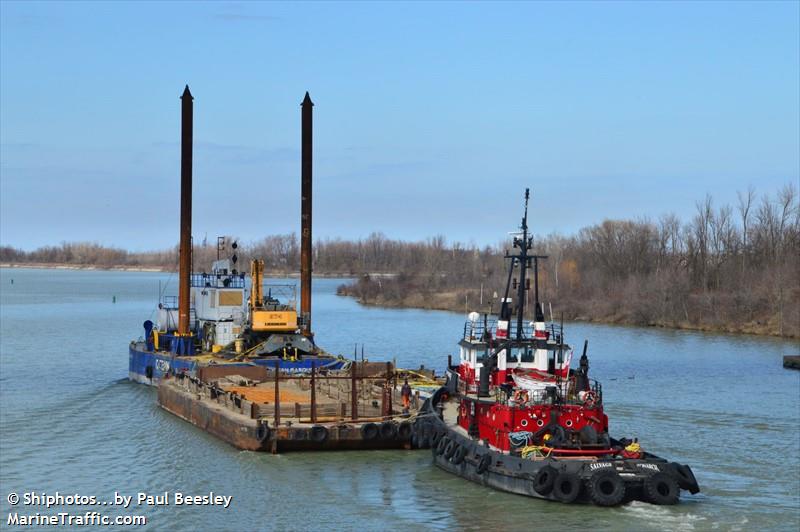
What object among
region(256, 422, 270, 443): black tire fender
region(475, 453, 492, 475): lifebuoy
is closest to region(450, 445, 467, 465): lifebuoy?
region(475, 453, 492, 475): lifebuoy

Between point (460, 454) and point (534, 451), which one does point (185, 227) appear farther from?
point (534, 451)

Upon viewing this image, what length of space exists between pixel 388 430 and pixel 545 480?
709 cm

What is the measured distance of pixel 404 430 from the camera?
29.9 meters

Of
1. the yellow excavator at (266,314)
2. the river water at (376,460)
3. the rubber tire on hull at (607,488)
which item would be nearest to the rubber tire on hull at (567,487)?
the rubber tire on hull at (607,488)

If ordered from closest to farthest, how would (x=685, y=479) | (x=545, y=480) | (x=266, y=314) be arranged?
(x=545, y=480), (x=685, y=479), (x=266, y=314)

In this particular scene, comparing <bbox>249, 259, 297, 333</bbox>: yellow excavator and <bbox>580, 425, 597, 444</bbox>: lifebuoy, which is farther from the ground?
<bbox>249, 259, 297, 333</bbox>: yellow excavator

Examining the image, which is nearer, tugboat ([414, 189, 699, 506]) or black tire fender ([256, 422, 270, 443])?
tugboat ([414, 189, 699, 506])

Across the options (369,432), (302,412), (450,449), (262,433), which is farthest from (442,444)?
(302,412)

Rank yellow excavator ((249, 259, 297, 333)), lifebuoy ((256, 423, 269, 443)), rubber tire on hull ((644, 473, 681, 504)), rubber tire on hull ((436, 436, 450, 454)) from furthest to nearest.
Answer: yellow excavator ((249, 259, 297, 333)) < lifebuoy ((256, 423, 269, 443)) < rubber tire on hull ((436, 436, 450, 454)) < rubber tire on hull ((644, 473, 681, 504))

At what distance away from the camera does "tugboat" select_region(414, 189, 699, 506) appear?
23.3 m

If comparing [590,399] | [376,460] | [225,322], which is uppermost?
[225,322]

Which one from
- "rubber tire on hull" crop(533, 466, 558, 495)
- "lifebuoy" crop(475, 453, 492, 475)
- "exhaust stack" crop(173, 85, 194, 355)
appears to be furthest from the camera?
"exhaust stack" crop(173, 85, 194, 355)

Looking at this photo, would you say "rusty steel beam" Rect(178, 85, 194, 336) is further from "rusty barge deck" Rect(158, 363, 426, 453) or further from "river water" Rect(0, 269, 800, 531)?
"rusty barge deck" Rect(158, 363, 426, 453)

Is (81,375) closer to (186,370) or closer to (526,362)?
(186,370)
